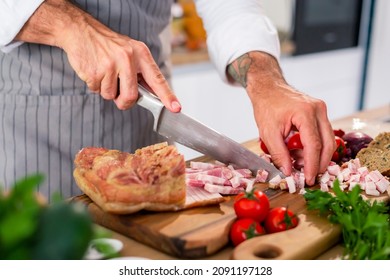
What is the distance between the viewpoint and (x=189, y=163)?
4.66 ft

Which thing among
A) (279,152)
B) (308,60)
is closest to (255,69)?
(279,152)

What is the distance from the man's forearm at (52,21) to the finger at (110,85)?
14 cm

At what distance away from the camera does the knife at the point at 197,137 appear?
1219 millimetres

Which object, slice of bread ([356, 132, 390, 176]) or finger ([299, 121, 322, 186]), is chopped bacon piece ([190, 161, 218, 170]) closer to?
finger ([299, 121, 322, 186])

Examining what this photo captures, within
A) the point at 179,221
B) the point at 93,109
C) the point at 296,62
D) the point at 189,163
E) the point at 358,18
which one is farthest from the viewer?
the point at 358,18

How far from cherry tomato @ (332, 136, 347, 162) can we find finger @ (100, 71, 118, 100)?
0.62m

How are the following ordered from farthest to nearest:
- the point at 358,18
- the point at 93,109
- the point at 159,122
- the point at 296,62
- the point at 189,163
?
the point at 358,18 → the point at 296,62 → the point at 93,109 → the point at 189,163 → the point at 159,122

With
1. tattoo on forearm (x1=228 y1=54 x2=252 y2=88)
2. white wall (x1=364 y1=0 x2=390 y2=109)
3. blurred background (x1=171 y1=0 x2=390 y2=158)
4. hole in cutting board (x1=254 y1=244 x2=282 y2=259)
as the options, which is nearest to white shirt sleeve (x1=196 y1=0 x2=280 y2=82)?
tattoo on forearm (x1=228 y1=54 x2=252 y2=88)

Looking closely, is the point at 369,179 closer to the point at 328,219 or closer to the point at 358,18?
the point at 328,219

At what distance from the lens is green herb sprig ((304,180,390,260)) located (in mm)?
896

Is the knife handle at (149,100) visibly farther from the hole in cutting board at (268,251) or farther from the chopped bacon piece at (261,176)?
the hole in cutting board at (268,251)

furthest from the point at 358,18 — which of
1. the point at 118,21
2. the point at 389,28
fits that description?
the point at 118,21

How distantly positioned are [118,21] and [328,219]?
2.58 feet

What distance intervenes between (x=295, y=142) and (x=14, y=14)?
2.39 ft
